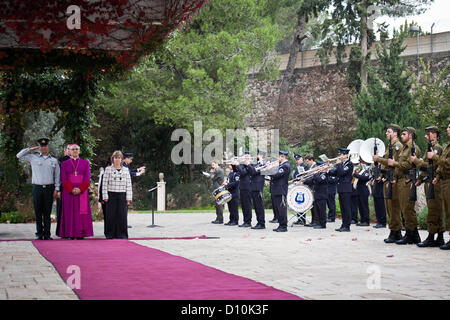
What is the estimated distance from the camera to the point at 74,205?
12844 mm

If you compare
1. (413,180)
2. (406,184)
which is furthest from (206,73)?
(413,180)

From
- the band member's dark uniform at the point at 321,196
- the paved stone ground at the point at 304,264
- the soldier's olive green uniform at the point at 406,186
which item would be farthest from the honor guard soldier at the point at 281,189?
the soldier's olive green uniform at the point at 406,186

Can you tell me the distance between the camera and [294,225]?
17.9 meters

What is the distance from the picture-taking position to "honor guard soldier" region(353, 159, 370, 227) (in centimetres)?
1711

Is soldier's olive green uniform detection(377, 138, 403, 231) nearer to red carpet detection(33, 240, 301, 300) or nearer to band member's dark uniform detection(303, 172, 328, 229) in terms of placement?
band member's dark uniform detection(303, 172, 328, 229)

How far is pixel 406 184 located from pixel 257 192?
5953mm

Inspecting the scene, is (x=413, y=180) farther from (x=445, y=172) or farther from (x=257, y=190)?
(x=257, y=190)

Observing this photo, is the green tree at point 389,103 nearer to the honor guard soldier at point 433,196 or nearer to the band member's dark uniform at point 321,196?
the band member's dark uniform at point 321,196

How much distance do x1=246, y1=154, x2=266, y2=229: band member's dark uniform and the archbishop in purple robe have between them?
5.10 metres

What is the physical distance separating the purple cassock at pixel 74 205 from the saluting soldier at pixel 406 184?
20.4 ft

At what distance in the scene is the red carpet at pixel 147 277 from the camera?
20.0ft

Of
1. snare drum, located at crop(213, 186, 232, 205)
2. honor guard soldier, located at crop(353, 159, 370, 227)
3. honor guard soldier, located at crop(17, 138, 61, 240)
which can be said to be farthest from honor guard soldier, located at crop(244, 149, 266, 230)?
honor guard soldier, located at crop(17, 138, 61, 240)
